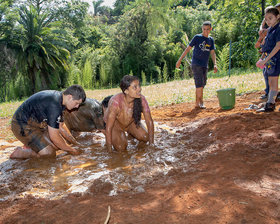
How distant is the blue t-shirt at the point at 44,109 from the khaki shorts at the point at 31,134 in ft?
0.20

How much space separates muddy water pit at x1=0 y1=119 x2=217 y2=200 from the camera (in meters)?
2.56

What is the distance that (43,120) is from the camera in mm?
3301

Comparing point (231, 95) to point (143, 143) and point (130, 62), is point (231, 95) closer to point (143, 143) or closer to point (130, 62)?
point (143, 143)

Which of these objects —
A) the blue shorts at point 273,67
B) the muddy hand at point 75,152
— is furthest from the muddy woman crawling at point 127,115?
the blue shorts at point 273,67

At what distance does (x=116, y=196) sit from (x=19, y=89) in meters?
17.2

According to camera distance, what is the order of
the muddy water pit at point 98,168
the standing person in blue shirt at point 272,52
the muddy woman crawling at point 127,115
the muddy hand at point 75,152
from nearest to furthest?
the muddy water pit at point 98,168 → the muddy woman crawling at point 127,115 → the muddy hand at point 75,152 → the standing person in blue shirt at point 272,52

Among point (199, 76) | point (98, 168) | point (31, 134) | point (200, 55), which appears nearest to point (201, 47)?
point (200, 55)

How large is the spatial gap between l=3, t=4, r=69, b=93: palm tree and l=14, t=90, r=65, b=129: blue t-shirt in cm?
1383

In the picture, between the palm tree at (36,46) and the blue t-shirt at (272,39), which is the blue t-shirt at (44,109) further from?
the palm tree at (36,46)

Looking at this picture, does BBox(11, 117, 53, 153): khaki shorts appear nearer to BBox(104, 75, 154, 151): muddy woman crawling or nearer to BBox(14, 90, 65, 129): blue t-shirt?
BBox(14, 90, 65, 129): blue t-shirt

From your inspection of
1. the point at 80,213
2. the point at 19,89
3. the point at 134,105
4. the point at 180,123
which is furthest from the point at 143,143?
the point at 19,89

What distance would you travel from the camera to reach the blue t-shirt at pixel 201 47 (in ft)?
18.7

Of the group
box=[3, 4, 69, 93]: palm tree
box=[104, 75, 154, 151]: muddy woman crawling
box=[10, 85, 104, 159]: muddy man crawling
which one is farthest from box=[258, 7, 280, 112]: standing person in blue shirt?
box=[3, 4, 69, 93]: palm tree

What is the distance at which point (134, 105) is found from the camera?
3.62 metres
